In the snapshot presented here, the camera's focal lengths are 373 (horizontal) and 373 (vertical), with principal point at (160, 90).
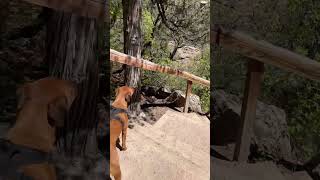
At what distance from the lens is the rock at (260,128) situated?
3.94 m

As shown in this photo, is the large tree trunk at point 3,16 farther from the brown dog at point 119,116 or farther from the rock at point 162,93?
the rock at point 162,93

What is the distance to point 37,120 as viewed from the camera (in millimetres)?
1436

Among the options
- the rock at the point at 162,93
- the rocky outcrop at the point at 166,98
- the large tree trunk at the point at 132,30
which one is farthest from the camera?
the rock at the point at 162,93

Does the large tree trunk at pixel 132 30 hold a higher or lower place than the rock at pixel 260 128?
Answer: higher

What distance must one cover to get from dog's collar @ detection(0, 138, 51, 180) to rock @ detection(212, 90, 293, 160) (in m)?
2.56

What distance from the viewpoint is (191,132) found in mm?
6430

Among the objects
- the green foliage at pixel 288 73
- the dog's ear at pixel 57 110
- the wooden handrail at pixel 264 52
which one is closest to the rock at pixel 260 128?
the green foliage at pixel 288 73

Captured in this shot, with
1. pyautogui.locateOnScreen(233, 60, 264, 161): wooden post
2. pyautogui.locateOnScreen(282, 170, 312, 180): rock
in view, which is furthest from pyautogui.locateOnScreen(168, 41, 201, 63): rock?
pyautogui.locateOnScreen(233, 60, 264, 161): wooden post

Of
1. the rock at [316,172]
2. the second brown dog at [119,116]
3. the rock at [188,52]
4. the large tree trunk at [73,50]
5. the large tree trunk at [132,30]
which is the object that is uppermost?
the large tree trunk at [73,50]

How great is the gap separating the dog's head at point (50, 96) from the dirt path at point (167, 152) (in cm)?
221

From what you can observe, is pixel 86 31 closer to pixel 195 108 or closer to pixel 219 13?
pixel 195 108

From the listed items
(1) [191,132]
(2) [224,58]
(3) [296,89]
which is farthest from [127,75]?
(3) [296,89]

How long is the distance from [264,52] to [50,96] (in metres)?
1.06

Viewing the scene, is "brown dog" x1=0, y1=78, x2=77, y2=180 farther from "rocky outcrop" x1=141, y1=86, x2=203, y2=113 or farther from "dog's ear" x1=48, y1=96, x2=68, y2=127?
"rocky outcrop" x1=141, y1=86, x2=203, y2=113
